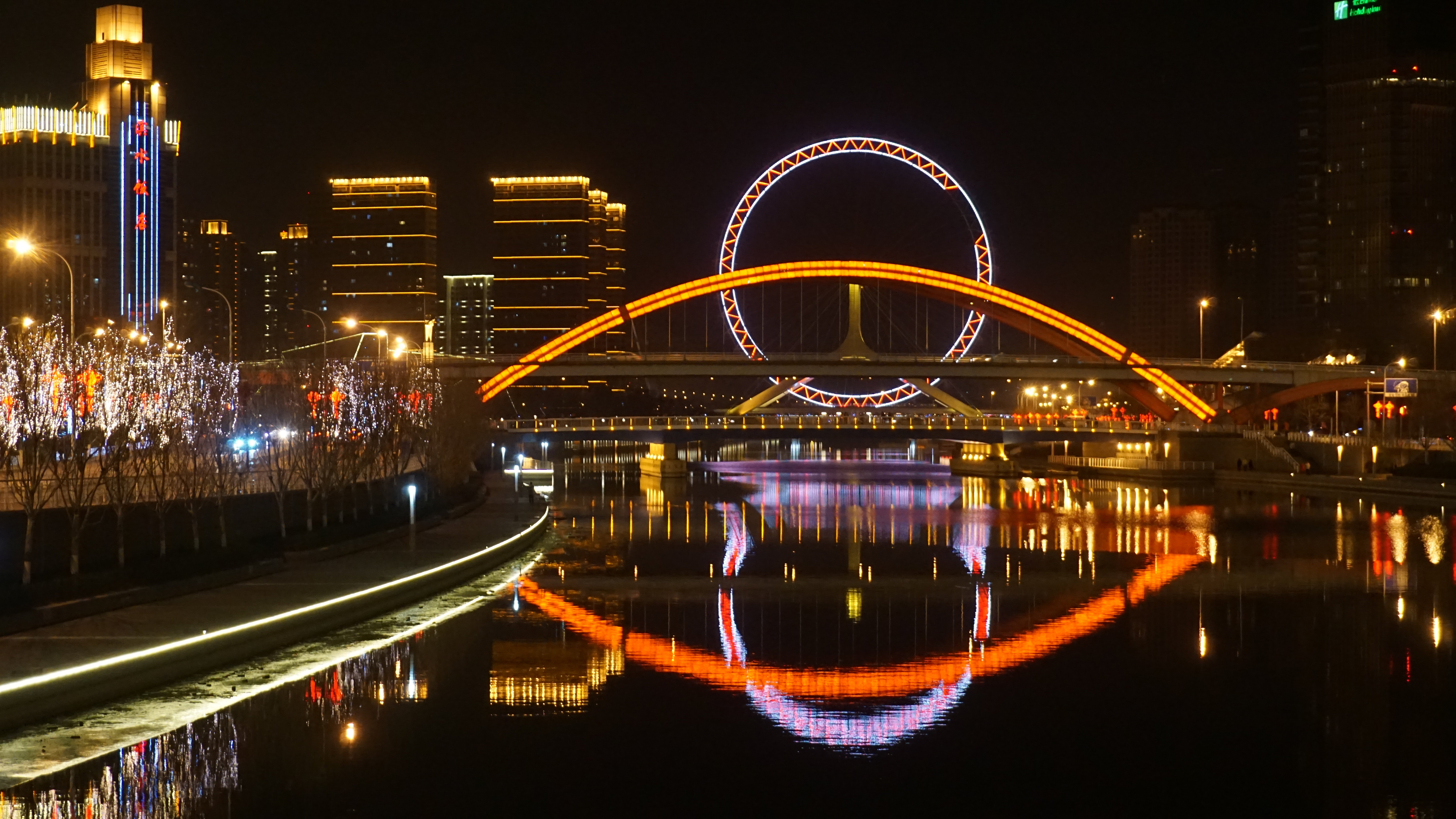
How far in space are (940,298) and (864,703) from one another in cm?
8829

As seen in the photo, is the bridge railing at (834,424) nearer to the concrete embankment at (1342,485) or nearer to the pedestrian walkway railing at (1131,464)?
the pedestrian walkway railing at (1131,464)

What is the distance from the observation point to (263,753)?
15844 mm

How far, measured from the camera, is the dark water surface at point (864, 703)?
47.3 ft

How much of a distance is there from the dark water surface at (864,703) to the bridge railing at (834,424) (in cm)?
5100

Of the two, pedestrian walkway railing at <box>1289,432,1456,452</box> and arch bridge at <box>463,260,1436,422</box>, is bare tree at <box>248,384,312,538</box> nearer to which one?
arch bridge at <box>463,260,1436,422</box>

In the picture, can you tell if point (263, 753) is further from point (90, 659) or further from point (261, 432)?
point (261, 432)

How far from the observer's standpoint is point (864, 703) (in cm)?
1853

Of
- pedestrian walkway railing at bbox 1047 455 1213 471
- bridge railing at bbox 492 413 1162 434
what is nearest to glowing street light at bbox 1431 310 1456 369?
pedestrian walkway railing at bbox 1047 455 1213 471

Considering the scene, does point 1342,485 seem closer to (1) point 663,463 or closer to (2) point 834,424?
(2) point 834,424

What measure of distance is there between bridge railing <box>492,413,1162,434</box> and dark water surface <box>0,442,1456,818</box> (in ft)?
167

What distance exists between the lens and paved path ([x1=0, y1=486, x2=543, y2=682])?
19.1 metres

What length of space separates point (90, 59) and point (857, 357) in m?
81.2

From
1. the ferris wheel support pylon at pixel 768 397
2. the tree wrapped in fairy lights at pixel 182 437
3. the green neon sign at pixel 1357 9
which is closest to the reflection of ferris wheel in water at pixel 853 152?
the ferris wheel support pylon at pixel 768 397

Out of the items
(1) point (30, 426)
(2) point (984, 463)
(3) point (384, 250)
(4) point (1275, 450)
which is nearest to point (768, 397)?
(2) point (984, 463)
